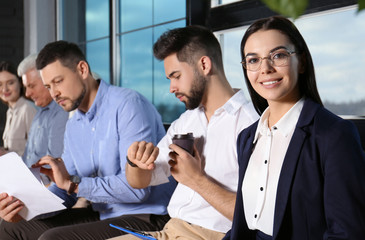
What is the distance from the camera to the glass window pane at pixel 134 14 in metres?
4.13

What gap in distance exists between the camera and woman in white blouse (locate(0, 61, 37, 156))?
136 inches

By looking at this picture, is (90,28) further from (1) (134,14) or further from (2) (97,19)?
(1) (134,14)

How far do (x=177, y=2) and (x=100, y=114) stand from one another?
1.81 m

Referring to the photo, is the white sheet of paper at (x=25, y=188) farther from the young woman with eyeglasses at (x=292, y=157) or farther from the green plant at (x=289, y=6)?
the green plant at (x=289, y=6)

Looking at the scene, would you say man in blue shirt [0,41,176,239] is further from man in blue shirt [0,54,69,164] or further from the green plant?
the green plant

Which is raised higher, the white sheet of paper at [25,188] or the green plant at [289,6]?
the green plant at [289,6]

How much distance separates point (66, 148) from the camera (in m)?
2.22

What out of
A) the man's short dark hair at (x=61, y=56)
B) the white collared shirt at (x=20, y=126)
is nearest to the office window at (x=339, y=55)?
the man's short dark hair at (x=61, y=56)

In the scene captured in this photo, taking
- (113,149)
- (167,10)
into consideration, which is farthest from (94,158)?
(167,10)

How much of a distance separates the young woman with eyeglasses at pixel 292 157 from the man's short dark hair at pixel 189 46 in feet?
1.49

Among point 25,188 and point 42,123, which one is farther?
point 42,123

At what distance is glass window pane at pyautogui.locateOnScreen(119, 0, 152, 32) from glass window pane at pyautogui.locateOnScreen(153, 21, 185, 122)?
0.28 metres

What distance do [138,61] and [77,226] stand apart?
272 centimetres

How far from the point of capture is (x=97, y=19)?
482cm
